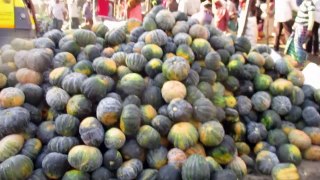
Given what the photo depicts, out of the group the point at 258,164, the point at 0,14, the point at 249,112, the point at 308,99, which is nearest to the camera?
the point at 258,164

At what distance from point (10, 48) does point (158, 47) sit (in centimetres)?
136

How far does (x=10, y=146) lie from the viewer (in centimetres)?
266

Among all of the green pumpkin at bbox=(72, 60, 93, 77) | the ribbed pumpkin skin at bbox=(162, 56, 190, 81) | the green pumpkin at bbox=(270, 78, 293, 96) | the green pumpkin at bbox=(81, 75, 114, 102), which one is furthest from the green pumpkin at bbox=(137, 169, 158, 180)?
the green pumpkin at bbox=(270, 78, 293, 96)

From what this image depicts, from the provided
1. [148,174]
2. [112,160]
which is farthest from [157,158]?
[112,160]

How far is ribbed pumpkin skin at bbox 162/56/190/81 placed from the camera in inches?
119

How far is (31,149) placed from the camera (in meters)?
2.71

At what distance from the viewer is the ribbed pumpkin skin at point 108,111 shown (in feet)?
8.98

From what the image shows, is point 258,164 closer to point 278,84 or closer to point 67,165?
point 278,84

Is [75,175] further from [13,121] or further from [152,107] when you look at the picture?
[152,107]

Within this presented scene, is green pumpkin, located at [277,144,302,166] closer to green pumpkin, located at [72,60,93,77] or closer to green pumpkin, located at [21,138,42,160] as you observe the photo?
green pumpkin, located at [72,60,93,77]

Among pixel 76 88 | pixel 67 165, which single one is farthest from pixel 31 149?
pixel 76 88

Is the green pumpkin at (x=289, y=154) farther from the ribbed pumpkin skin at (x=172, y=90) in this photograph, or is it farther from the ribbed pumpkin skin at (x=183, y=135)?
the ribbed pumpkin skin at (x=172, y=90)

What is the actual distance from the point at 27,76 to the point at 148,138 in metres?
1.16

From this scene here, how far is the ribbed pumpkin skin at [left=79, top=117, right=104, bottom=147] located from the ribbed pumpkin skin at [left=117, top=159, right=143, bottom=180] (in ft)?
0.79
